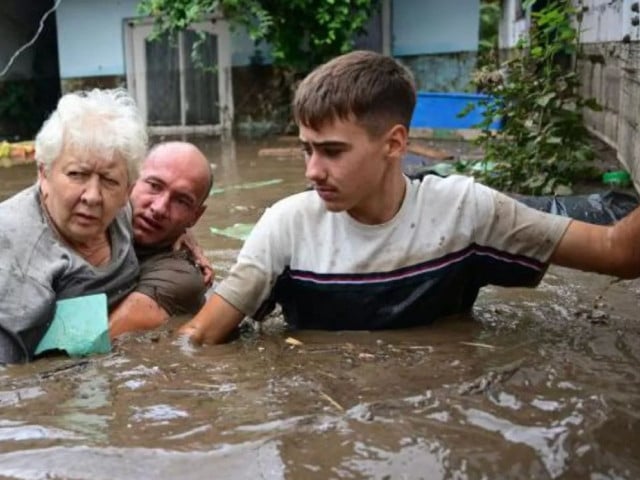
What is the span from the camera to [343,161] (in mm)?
2697

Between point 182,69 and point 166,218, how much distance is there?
12868mm

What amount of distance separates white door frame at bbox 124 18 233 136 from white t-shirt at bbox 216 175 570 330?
501 inches

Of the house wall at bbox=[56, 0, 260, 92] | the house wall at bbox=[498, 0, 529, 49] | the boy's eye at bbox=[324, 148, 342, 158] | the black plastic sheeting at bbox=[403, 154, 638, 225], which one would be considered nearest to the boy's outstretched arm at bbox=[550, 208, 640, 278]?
the boy's eye at bbox=[324, 148, 342, 158]

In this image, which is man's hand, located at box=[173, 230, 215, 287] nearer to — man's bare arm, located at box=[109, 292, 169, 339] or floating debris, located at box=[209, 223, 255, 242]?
man's bare arm, located at box=[109, 292, 169, 339]

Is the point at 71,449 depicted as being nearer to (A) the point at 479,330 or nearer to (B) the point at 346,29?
(A) the point at 479,330

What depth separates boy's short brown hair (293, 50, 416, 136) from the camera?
2.66 m

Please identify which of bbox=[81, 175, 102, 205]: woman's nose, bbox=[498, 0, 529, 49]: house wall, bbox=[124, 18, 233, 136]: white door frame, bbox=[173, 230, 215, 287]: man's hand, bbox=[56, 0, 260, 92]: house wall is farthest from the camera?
bbox=[56, 0, 260, 92]: house wall

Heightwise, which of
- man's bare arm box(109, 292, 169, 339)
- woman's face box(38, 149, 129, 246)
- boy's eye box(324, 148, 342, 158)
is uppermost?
boy's eye box(324, 148, 342, 158)

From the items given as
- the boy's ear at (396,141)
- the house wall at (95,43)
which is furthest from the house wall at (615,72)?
the house wall at (95,43)

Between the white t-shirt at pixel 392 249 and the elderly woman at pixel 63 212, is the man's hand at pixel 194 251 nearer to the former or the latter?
the elderly woman at pixel 63 212

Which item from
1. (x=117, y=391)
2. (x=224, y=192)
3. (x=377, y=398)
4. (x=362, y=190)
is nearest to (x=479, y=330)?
(x=362, y=190)

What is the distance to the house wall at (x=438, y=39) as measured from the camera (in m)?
14.7

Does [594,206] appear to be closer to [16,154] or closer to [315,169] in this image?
[315,169]

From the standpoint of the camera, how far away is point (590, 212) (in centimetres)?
501
